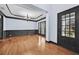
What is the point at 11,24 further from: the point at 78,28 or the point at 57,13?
the point at 78,28

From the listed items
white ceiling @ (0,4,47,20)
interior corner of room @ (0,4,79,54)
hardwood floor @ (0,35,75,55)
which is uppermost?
white ceiling @ (0,4,47,20)

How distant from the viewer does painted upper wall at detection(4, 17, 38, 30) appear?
7.04 m

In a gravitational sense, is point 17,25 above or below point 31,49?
above

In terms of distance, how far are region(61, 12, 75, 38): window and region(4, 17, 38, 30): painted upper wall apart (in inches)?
181

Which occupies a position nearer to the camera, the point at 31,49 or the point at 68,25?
the point at 31,49

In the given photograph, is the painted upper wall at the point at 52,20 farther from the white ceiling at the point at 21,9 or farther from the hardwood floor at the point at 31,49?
the hardwood floor at the point at 31,49

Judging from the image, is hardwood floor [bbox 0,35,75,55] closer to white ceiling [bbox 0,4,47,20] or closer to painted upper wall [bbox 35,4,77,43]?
painted upper wall [bbox 35,4,77,43]

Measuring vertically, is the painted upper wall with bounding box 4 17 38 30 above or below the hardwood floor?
above

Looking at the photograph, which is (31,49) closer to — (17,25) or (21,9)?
(21,9)

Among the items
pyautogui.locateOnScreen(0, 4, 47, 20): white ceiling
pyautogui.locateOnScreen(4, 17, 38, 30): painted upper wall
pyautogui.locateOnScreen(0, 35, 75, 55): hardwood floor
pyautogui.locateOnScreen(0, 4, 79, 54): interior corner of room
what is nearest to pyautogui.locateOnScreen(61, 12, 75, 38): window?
pyautogui.locateOnScreen(0, 4, 79, 54): interior corner of room

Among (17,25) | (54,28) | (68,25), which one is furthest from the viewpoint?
(17,25)

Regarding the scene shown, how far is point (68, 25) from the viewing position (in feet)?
12.1

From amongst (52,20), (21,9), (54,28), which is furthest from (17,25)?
(54,28)

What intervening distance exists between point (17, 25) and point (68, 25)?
5.43m
